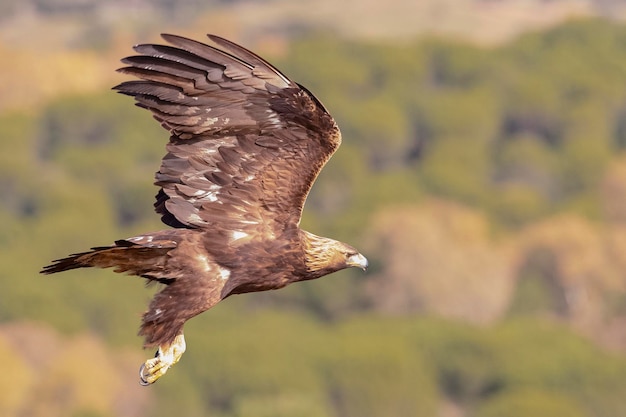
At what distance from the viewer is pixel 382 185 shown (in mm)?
105500

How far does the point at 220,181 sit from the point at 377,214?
8145cm

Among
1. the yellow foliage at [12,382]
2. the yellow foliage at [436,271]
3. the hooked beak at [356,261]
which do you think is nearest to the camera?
the hooked beak at [356,261]

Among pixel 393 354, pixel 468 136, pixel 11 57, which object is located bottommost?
pixel 393 354

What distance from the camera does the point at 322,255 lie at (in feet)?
43.5

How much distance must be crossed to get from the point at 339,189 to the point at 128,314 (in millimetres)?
29755

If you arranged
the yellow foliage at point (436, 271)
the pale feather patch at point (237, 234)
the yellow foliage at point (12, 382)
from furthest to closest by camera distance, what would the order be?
1. the yellow foliage at point (436, 271)
2. the yellow foliage at point (12, 382)
3. the pale feather patch at point (237, 234)

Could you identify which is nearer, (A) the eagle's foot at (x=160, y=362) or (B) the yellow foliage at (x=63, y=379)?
(A) the eagle's foot at (x=160, y=362)

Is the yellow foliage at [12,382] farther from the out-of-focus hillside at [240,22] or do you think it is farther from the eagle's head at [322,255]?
the out-of-focus hillside at [240,22]

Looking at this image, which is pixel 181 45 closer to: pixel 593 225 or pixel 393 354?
pixel 393 354

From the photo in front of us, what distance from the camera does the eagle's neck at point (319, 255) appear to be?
43.3 feet

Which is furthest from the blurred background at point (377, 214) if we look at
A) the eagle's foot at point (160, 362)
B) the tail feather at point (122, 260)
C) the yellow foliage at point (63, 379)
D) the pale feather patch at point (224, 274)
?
the tail feather at point (122, 260)

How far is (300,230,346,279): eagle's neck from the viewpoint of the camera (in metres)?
13.2

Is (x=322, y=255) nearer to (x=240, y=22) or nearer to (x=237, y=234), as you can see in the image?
(x=237, y=234)

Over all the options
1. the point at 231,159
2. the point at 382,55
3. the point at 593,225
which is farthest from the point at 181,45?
the point at 382,55
